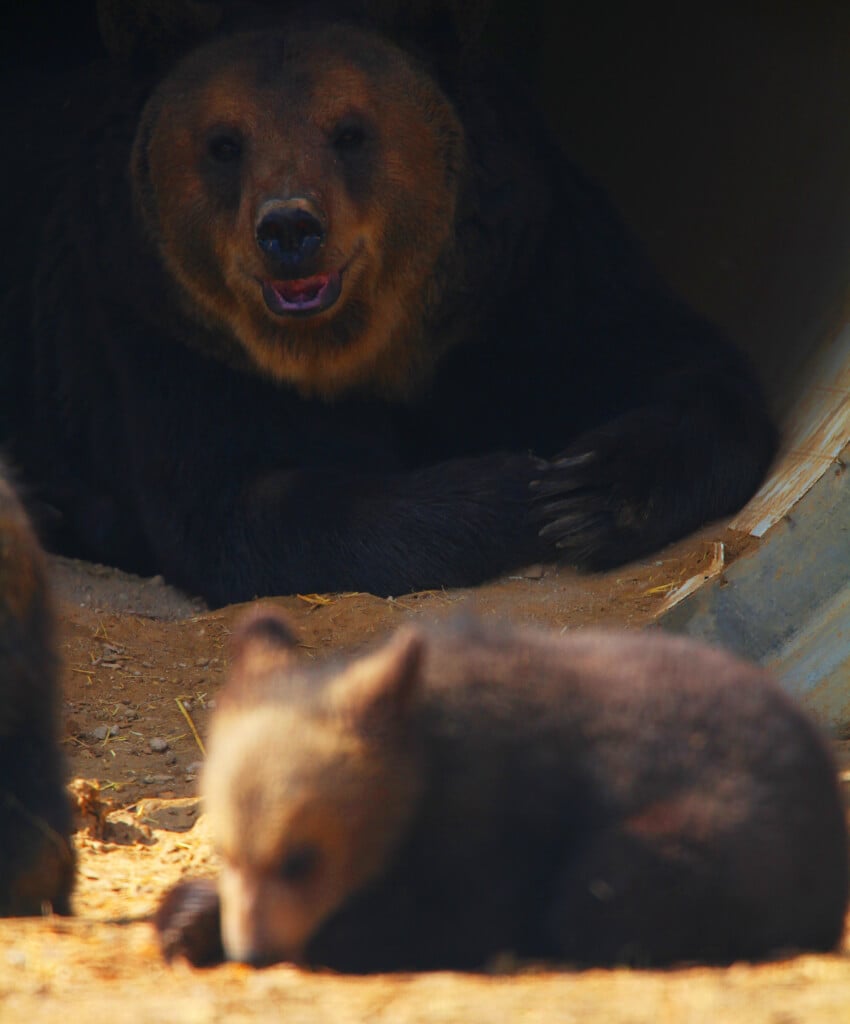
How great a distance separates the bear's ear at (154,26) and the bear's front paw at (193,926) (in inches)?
198

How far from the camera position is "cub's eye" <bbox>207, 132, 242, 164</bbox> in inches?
276

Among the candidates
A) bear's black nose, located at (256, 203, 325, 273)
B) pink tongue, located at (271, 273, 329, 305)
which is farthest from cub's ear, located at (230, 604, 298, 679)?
pink tongue, located at (271, 273, 329, 305)

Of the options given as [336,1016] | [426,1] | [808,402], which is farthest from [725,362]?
[336,1016]

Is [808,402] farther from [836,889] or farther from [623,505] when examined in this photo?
[836,889]

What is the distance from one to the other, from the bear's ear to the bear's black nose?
123cm

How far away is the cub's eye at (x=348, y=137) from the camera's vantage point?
702cm

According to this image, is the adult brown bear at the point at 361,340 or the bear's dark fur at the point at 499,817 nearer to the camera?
the bear's dark fur at the point at 499,817

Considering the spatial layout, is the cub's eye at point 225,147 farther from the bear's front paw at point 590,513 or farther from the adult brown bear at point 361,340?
the bear's front paw at point 590,513

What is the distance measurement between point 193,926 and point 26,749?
0.63 meters

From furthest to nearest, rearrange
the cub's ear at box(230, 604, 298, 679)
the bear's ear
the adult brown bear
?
the bear's ear < the adult brown bear < the cub's ear at box(230, 604, 298, 679)

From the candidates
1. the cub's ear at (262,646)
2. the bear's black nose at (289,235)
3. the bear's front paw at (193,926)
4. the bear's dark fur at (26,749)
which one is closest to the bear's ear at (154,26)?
the bear's black nose at (289,235)

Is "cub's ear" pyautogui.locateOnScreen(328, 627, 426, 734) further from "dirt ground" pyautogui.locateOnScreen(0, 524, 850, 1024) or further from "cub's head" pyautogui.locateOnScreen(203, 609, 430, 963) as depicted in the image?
"dirt ground" pyautogui.locateOnScreen(0, 524, 850, 1024)

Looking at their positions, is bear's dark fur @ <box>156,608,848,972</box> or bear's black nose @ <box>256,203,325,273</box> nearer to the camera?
bear's dark fur @ <box>156,608,848,972</box>

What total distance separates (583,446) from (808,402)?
994 millimetres
